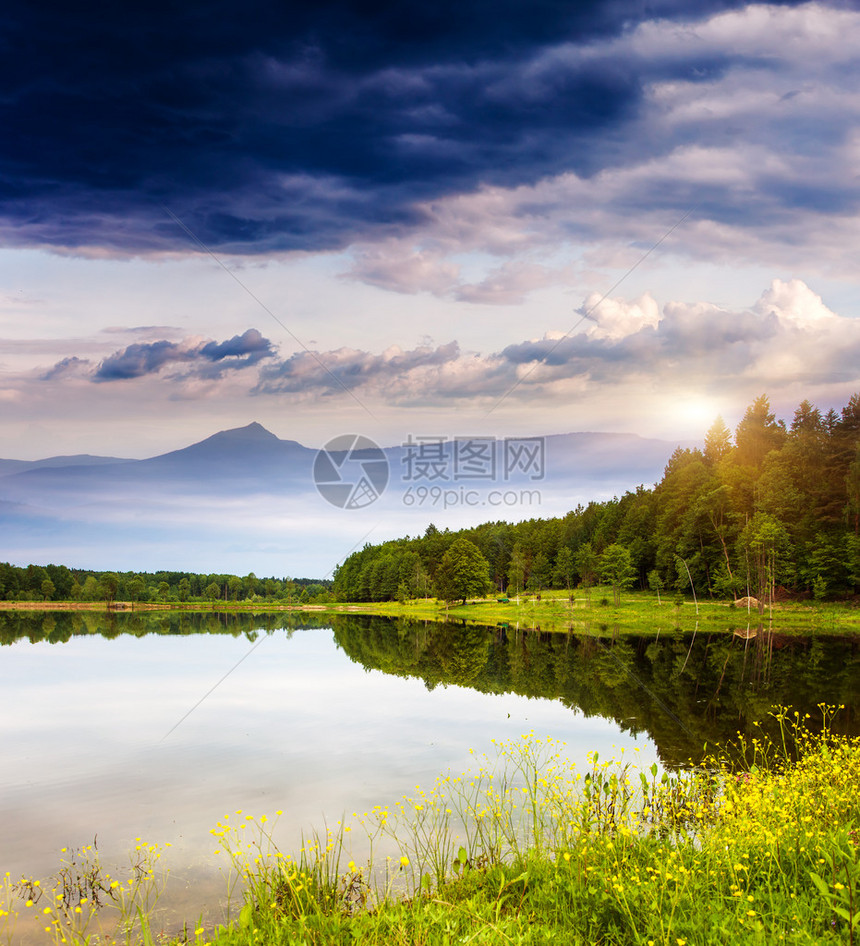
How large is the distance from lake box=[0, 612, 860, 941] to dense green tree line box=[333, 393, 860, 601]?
2200 centimetres

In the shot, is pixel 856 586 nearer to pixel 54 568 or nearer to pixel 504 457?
pixel 504 457

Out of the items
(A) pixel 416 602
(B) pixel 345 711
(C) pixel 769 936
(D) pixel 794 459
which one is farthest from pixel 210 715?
(A) pixel 416 602

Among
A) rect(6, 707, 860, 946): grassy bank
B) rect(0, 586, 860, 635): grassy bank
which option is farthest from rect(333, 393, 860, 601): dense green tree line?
rect(6, 707, 860, 946): grassy bank

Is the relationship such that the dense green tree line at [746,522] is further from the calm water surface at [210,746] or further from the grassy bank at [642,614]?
the calm water surface at [210,746]

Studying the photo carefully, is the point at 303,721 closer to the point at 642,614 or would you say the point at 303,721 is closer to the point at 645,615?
the point at 645,615

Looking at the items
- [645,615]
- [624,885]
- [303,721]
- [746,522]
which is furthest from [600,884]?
[746,522]

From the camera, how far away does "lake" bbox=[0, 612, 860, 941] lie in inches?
578

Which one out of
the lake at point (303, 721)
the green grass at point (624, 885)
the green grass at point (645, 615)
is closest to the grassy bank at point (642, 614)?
the green grass at point (645, 615)

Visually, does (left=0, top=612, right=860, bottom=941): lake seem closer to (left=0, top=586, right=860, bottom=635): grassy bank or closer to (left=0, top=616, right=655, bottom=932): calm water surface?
(left=0, top=616, right=655, bottom=932): calm water surface

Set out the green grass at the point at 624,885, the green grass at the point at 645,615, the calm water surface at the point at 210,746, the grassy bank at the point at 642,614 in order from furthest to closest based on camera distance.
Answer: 1. the green grass at the point at 645,615
2. the grassy bank at the point at 642,614
3. the calm water surface at the point at 210,746
4. the green grass at the point at 624,885

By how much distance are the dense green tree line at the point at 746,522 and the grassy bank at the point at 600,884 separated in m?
67.2

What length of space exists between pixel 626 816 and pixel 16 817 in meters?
13.4

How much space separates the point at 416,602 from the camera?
134750 millimetres

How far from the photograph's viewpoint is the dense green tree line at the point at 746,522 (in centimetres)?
7306
